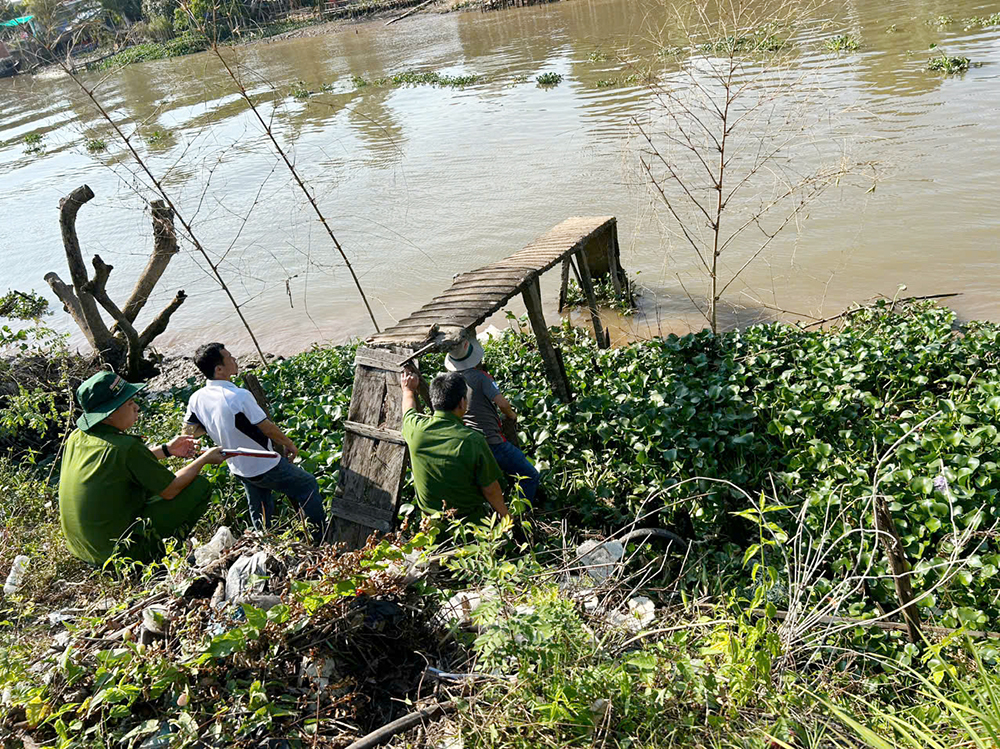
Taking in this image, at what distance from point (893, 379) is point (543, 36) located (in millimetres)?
28285

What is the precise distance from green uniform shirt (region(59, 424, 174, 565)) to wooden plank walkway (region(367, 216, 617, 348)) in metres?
1.88

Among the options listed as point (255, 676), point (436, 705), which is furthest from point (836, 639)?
point (255, 676)

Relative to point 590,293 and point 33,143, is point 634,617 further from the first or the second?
point 33,143

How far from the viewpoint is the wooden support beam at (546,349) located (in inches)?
267

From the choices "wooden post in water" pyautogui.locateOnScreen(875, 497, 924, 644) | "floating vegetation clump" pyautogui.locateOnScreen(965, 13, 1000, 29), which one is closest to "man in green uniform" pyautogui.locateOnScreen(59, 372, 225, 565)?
"wooden post in water" pyautogui.locateOnScreen(875, 497, 924, 644)

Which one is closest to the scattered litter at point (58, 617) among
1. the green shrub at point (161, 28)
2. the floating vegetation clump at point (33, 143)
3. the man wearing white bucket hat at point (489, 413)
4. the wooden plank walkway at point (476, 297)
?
the wooden plank walkway at point (476, 297)

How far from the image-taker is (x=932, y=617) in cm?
416

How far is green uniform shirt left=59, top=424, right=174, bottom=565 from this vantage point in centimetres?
464

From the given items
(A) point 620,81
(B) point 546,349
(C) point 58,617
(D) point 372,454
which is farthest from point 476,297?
(A) point 620,81

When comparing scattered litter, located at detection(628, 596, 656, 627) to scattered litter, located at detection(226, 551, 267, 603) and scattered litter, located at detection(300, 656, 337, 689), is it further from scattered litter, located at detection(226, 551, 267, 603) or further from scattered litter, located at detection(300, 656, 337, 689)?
scattered litter, located at detection(226, 551, 267, 603)

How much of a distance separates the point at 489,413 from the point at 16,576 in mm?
3439

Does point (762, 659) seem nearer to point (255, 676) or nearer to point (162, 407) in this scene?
point (255, 676)

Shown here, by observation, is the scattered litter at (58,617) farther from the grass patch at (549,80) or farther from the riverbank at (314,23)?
the riverbank at (314,23)

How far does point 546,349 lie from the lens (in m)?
6.78
